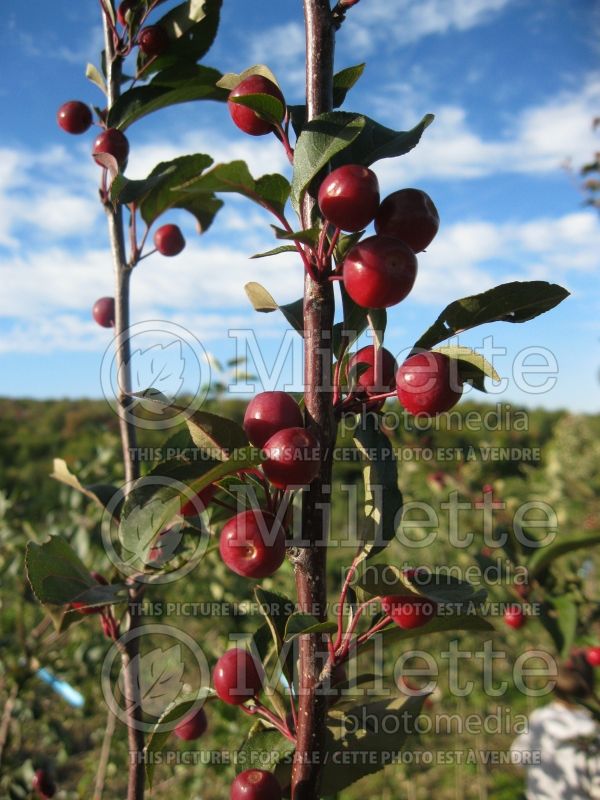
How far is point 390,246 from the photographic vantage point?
2.31ft

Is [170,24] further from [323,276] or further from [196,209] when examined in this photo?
[323,276]

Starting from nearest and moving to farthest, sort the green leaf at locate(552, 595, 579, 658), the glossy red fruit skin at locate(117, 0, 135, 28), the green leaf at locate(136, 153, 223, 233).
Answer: the green leaf at locate(136, 153, 223, 233) < the glossy red fruit skin at locate(117, 0, 135, 28) < the green leaf at locate(552, 595, 579, 658)

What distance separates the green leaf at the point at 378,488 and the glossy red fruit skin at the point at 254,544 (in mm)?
121

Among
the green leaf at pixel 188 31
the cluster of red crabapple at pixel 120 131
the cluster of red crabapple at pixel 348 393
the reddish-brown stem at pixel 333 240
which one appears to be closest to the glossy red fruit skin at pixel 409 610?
the cluster of red crabapple at pixel 348 393

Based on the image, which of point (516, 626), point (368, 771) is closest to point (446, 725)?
point (516, 626)

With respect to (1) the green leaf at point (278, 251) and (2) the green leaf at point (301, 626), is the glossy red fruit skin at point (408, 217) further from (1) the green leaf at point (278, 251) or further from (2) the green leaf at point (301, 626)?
(2) the green leaf at point (301, 626)

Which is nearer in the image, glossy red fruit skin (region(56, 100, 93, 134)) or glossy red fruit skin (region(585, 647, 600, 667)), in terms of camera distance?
glossy red fruit skin (region(56, 100, 93, 134))

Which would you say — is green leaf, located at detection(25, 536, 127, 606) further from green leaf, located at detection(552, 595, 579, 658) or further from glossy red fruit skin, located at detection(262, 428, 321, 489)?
green leaf, located at detection(552, 595, 579, 658)

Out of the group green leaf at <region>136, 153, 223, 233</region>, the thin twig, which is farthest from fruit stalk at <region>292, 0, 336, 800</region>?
the thin twig

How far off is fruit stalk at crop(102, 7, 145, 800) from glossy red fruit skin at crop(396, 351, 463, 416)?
1.78ft

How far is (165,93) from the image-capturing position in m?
1.24

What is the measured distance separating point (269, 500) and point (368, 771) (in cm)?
43

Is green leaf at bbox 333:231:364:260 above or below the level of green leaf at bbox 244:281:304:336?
above

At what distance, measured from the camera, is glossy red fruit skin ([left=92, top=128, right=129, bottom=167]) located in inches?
44.6
